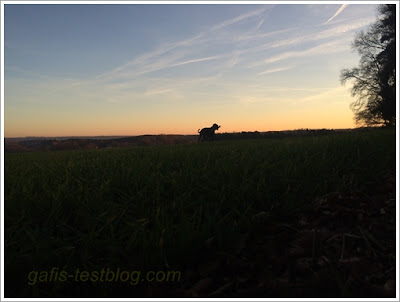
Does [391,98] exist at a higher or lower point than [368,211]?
higher

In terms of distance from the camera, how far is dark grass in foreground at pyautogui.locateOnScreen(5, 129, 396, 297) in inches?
89.1

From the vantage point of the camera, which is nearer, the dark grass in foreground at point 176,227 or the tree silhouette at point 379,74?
the dark grass in foreground at point 176,227

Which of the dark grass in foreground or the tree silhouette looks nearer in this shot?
the dark grass in foreground

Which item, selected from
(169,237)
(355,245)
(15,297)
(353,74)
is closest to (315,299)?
(355,245)

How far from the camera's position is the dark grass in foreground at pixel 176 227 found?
2.26 meters

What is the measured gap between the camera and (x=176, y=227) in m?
2.85

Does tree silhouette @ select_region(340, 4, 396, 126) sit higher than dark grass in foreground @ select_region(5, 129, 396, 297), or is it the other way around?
tree silhouette @ select_region(340, 4, 396, 126)

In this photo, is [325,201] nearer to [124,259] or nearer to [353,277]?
[353,277]

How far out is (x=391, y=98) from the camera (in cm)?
2484

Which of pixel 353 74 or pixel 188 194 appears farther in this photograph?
pixel 353 74

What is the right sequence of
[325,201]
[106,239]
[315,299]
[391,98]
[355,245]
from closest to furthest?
[315,299]
[355,245]
[106,239]
[325,201]
[391,98]

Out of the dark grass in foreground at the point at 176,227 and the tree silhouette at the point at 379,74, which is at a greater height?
the tree silhouette at the point at 379,74

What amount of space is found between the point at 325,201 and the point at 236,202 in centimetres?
112

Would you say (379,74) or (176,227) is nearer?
(176,227)
